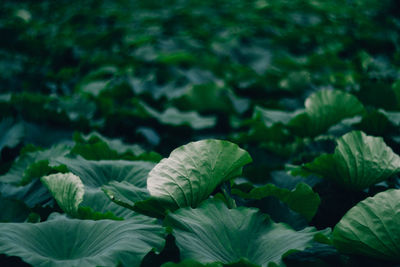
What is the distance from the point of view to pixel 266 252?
0.74m

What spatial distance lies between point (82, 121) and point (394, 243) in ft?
4.36

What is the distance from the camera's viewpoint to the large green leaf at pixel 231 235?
0.72 meters

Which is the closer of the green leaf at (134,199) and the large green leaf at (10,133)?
the green leaf at (134,199)

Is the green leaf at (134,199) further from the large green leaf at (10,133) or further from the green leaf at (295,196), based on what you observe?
the large green leaf at (10,133)

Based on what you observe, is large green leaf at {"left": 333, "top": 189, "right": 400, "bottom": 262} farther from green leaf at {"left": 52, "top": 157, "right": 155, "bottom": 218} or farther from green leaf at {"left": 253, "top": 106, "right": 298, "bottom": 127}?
green leaf at {"left": 253, "top": 106, "right": 298, "bottom": 127}

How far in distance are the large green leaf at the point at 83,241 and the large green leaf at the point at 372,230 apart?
0.31 meters

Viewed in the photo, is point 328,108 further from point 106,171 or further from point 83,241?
point 83,241

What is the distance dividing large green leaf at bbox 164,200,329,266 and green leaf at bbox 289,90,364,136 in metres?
0.60

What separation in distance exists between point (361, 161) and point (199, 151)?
0.36 meters

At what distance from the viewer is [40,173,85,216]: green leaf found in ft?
2.64

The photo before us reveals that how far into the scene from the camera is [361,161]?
2.99 feet

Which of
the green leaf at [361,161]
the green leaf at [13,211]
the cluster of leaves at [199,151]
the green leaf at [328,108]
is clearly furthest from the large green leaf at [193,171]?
the green leaf at [328,108]

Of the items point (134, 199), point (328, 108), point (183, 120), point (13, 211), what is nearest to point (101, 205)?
point (134, 199)

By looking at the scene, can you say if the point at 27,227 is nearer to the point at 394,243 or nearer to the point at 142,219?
the point at 142,219
